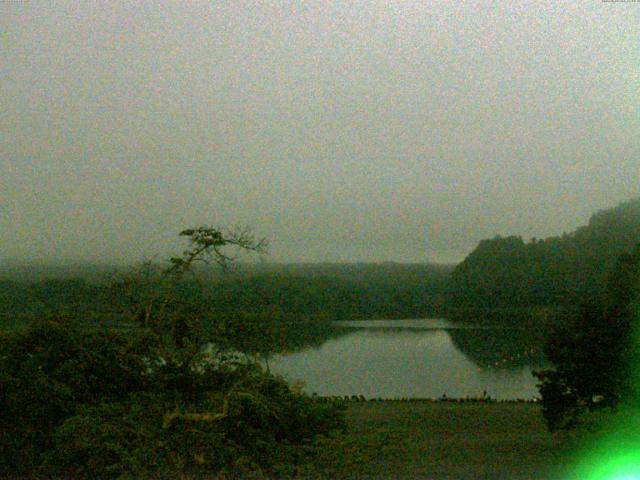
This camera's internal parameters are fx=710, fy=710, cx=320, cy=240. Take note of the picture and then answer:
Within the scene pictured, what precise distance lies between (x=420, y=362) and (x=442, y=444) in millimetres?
16214

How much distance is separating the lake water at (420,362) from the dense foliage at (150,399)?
606 centimetres

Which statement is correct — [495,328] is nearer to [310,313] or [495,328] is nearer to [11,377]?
[310,313]

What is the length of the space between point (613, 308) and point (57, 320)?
7.01 m

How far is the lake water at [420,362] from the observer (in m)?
17.8

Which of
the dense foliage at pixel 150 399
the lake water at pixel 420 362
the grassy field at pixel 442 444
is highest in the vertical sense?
the dense foliage at pixel 150 399

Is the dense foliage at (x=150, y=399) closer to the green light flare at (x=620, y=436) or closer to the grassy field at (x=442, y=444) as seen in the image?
the grassy field at (x=442, y=444)

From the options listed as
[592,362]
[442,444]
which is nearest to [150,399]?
[442,444]

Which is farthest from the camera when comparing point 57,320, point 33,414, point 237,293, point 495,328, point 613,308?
point 495,328

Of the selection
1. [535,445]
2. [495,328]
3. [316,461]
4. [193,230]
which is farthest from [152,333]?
[495,328]

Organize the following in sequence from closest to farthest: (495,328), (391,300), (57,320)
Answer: (57,320) → (495,328) → (391,300)

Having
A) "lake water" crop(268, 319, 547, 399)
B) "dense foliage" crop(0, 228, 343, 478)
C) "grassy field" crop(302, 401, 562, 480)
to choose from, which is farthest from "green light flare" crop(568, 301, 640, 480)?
"lake water" crop(268, 319, 547, 399)

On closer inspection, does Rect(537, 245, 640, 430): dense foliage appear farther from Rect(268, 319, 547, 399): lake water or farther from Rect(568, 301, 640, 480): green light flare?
Rect(268, 319, 547, 399): lake water

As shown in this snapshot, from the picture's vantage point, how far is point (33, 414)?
6184 mm

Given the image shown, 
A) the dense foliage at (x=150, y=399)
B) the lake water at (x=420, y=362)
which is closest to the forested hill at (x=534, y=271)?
the lake water at (x=420, y=362)
